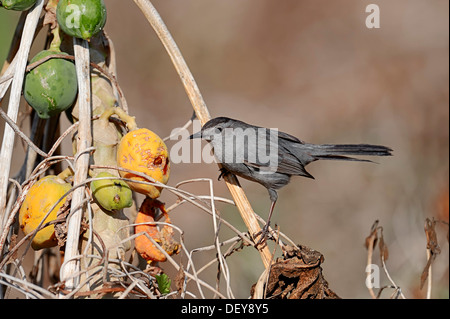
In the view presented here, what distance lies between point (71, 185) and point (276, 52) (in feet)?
13.3

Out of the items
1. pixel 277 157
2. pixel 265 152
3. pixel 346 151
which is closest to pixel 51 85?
pixel 265 152

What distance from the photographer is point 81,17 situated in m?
1.72

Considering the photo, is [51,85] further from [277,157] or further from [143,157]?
[277,157]

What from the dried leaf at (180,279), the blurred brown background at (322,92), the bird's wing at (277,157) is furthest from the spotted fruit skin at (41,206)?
the blurred brown background at (322,92)

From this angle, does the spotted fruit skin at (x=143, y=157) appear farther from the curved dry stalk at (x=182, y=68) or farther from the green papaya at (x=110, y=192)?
the curved dry stalk at (x=182, y=68)

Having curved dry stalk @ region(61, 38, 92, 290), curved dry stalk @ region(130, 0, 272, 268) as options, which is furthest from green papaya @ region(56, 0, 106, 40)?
curved dry stalk @ region(130, 0, 272, 268)

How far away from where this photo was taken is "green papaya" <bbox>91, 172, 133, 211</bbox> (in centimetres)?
170

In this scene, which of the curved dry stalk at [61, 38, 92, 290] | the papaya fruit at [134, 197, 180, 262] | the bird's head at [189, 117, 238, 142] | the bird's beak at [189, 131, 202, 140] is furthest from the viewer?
the bird's beak at [189, 131, 202, 140]

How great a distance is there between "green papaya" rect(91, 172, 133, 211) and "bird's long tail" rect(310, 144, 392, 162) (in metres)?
1.39

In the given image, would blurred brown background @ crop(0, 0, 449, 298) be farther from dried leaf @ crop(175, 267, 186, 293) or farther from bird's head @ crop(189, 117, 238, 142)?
dried leaf @ crop(175, 267, 186, 293)

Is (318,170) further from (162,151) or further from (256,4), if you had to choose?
(162,151)

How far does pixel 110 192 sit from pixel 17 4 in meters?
0.67

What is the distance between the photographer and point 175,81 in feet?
17.4

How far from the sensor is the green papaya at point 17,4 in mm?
1707
